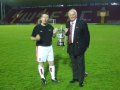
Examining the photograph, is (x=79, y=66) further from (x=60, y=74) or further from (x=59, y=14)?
(x=59, y=14)

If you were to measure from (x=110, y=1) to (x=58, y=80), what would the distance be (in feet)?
240

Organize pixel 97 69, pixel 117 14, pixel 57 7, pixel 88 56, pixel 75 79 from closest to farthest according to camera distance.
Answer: pixel 75 79 → pixel 97 69 → pixel 88 56 → pixel 117 14 → pixel 57 7

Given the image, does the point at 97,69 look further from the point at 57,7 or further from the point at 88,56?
the point at 57,7

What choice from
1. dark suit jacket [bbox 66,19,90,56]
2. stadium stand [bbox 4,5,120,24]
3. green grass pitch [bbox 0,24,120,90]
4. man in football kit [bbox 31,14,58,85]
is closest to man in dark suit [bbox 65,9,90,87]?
dark suit jacket [bbox 66,19,90,56]

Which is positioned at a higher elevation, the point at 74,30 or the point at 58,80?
the point at 74,30

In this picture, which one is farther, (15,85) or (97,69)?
(97,69)

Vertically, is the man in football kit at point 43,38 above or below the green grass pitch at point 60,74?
above

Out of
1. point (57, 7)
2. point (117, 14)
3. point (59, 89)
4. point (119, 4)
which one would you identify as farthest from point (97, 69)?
point (57, 7)

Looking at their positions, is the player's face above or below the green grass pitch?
above

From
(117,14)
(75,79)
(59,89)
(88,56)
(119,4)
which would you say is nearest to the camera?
(59,89)

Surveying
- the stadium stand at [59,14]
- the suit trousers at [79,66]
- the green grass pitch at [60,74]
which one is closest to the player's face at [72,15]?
the suit trousers at [79,66]

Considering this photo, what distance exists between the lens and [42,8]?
93.1 meters

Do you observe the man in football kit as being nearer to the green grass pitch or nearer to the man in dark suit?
the man in dark suit

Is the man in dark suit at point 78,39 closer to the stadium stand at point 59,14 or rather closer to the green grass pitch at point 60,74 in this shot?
the green grass pitch at point 60,74
